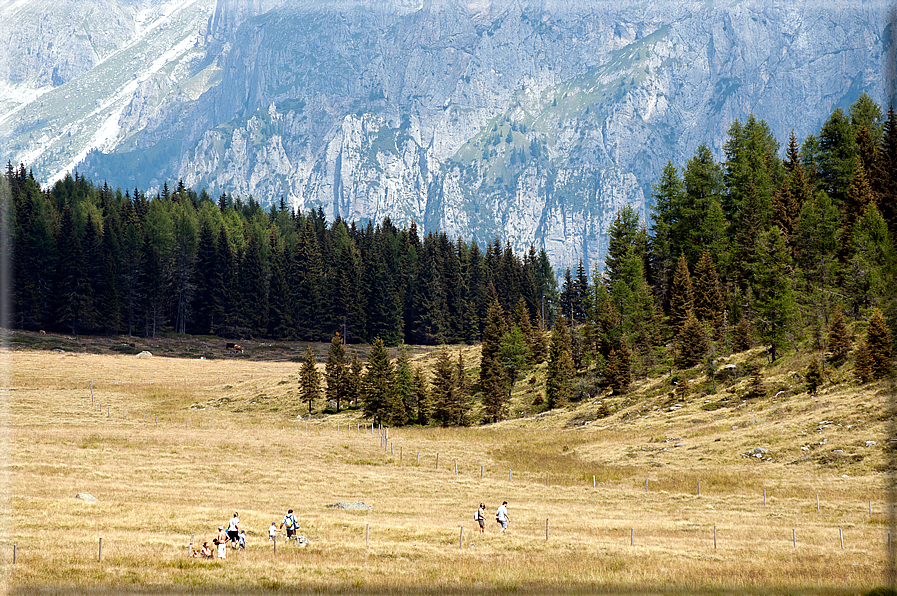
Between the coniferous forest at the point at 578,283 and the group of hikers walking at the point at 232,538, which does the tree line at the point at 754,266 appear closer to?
the coniferous forest at the point at 578,283

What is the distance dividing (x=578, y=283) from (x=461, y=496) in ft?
395

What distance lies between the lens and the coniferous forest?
64.9 m

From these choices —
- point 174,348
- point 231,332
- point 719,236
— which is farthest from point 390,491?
point 231,332

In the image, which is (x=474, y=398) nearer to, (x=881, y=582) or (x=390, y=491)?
(x=390, y=491)

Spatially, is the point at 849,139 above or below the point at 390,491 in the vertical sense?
above

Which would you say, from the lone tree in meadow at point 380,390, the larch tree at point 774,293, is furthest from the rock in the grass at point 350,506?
the larch tree at point 774,293

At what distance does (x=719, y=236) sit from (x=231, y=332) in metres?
97.7

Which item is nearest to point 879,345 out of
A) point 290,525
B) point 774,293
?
point 774,293

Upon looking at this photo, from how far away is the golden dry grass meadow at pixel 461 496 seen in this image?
955 inches

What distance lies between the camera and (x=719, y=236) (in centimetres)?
7838

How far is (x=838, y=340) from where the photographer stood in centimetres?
5734

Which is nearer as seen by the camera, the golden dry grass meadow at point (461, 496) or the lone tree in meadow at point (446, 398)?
the golden dry grass meadow at point (461, 496)

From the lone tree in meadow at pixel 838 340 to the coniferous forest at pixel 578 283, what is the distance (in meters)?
0.14

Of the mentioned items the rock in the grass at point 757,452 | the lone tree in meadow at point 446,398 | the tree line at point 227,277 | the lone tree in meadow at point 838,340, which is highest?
the tree line at point 227,277
